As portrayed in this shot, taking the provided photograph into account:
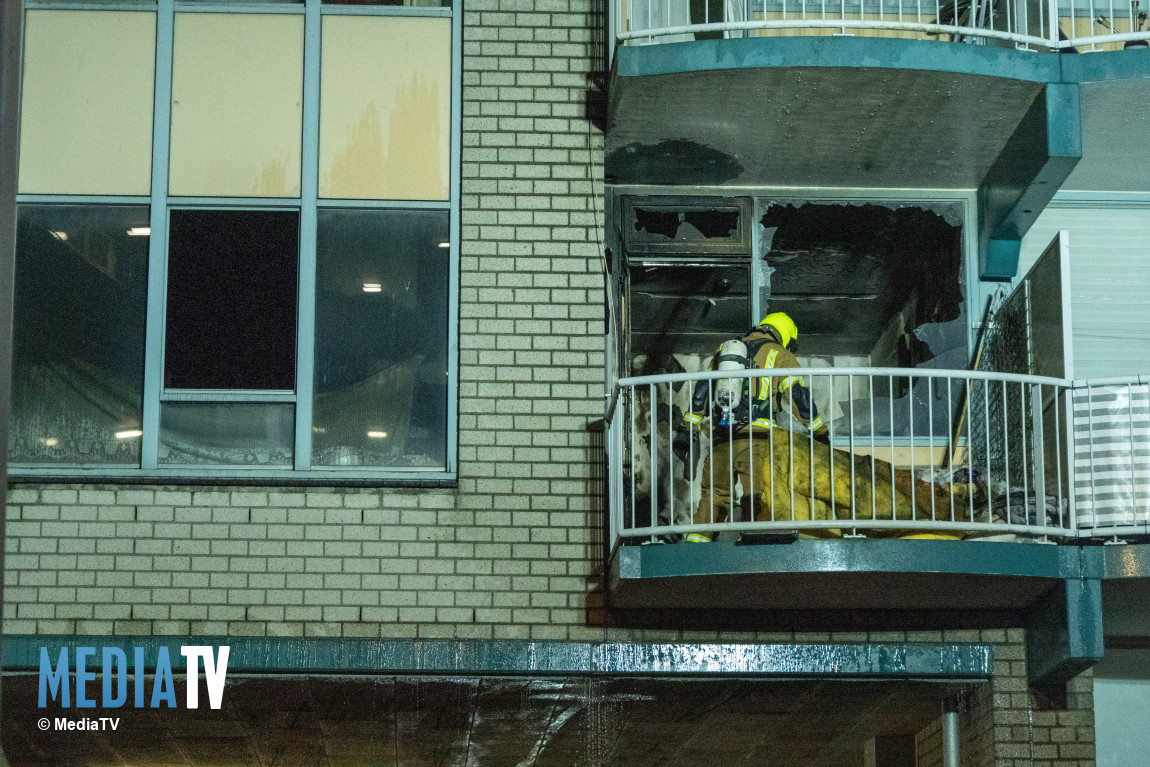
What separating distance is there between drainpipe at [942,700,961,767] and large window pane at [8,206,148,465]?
5155mm

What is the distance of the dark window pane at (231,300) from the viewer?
9.43m

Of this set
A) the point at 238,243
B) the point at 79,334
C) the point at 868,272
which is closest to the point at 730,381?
the point at 868,272

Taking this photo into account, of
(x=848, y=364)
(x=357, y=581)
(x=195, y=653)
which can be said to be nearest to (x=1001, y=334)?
(x=848, y=364)

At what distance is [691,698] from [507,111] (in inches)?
149

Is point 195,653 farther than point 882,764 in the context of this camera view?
No

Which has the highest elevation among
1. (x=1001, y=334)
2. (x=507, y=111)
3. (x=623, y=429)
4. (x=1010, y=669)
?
(x=507, y=111)

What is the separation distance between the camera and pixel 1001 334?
991 cm

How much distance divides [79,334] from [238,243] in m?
1.07

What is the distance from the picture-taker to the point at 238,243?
9617mm

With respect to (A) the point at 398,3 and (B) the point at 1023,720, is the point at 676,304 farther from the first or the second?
(B) the point at 1023,720

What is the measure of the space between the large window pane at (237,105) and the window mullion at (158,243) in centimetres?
5

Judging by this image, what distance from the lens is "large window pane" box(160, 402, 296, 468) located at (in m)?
9.33

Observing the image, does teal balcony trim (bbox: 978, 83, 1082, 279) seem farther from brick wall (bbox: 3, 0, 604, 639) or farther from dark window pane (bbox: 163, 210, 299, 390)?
dark window pane (bbox: 163, 210, 299, 390)

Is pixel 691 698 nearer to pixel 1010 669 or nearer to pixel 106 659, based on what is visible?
pixel 1010 669
